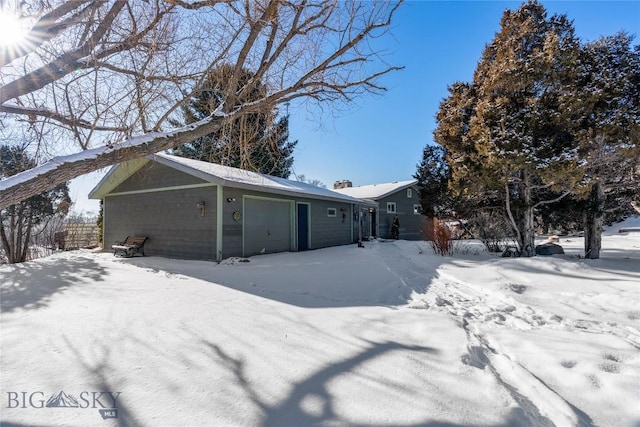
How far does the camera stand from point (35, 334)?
310 centimetres

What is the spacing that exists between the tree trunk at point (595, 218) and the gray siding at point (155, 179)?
1059 centimetres

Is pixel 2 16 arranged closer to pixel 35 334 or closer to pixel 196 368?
pixel 35 334

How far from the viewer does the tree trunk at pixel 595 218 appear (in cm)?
812

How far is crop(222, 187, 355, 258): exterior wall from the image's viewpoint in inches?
352

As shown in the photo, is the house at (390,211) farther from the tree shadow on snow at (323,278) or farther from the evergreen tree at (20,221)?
the evergreen tree at (20,221)

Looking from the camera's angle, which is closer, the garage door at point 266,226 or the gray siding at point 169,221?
the gray siding at point 169,221

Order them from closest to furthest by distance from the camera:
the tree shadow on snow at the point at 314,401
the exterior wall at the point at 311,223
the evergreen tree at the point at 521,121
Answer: the tree shadow on snow at the point at 314,401 → the evergreen tree at the point at 521,121 → the exterior wall at the point at 311,223

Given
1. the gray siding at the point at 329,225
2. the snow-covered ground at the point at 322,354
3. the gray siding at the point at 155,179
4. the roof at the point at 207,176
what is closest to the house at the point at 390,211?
the gray siding at the point at 329,225

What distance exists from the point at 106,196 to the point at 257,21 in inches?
411

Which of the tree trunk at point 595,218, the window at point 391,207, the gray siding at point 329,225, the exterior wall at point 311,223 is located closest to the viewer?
the tree trunk at point 595,218

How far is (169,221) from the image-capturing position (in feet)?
33.0

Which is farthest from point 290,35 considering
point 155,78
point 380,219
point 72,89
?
point 380,219

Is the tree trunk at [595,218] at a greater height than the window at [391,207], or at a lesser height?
lesser

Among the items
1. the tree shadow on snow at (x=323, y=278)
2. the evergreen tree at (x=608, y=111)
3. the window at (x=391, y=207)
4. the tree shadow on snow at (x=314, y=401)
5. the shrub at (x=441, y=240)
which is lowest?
the tree shadow on snow at (x=314, y=401)
